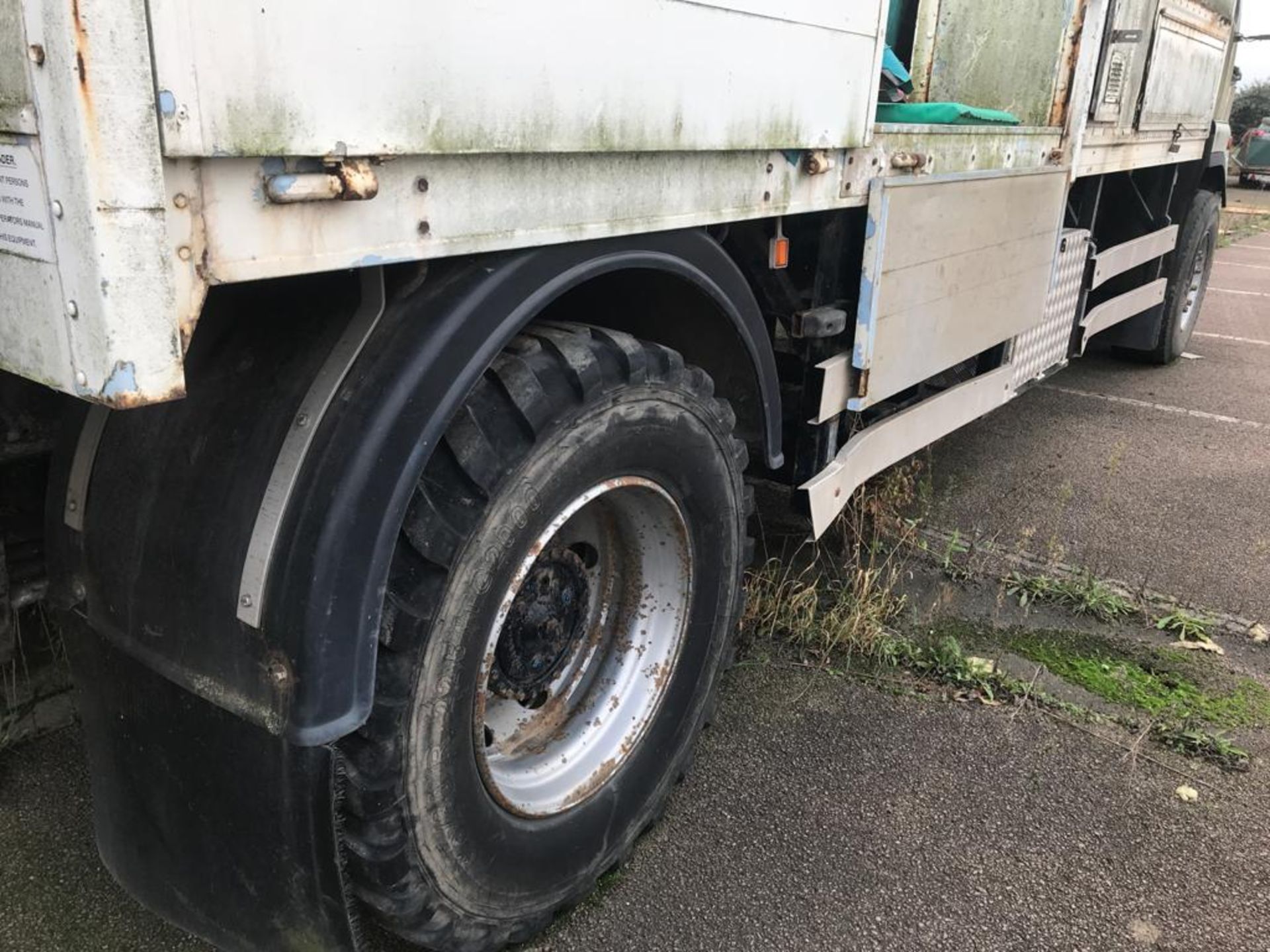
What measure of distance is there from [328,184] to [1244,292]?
470 inches

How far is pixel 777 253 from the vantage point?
263 cm

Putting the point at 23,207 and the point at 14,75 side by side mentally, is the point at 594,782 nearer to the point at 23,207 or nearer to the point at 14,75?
the point at 23,207

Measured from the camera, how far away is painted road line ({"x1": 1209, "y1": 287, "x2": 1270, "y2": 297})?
10797mm

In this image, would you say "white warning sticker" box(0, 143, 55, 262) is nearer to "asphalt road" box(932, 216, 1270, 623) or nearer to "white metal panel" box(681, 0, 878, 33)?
"white metal panel" box(681, 0, 878, 33)

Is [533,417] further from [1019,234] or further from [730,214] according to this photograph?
[1019,234]

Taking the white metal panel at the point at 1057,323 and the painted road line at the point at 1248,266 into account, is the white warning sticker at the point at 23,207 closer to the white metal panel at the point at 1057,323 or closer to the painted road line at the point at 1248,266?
the white metal panel at the point at 1057,323

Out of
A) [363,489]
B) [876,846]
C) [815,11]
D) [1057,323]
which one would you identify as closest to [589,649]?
[876,846]

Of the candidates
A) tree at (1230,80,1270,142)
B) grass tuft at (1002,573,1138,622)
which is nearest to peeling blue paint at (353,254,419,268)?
grass tuft at (1002,573,1138,622)

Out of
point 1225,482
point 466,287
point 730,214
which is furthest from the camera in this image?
point 1225,482

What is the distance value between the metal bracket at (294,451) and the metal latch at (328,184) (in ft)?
0.71

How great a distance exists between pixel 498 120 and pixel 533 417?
488 mm

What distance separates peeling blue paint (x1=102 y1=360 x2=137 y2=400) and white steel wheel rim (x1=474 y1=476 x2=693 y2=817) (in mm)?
947

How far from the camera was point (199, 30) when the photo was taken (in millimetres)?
1164

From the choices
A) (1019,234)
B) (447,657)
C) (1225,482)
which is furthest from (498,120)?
(1225,482)
